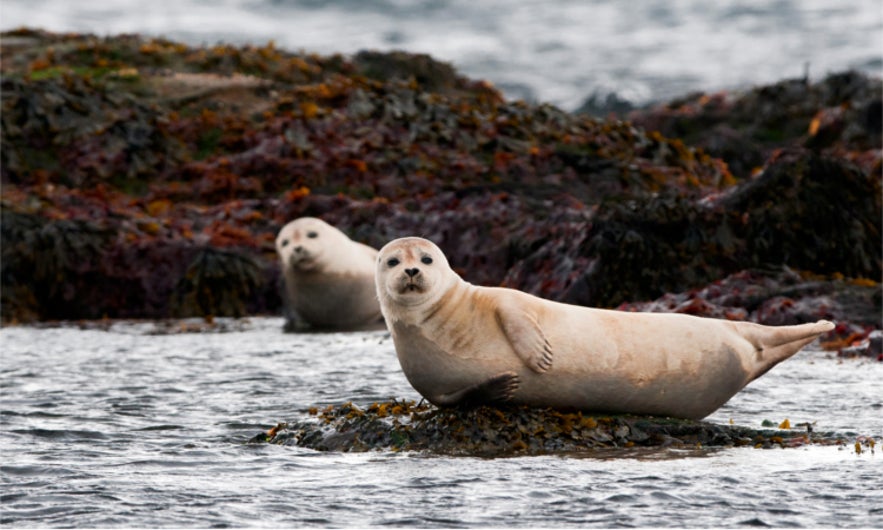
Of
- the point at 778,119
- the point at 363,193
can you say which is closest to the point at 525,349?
the point at 363,193

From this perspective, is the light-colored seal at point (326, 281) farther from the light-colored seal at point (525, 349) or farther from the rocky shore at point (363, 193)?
the light-colored seal at point (525, 349)

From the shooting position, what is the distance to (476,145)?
26.6m

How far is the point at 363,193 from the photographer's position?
82.0 feet

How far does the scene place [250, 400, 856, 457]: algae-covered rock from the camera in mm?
8883

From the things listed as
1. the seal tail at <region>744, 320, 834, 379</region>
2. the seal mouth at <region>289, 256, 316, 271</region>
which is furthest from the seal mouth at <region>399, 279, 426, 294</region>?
the seal mouth at <region>289, 256, 316, 271</region>

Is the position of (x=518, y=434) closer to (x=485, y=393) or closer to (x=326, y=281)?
(x=485, y=393)

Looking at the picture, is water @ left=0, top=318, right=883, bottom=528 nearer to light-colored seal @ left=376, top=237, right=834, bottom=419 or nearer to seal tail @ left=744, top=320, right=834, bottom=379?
seal tail @ left=744, top=320, right=834, bottom=379

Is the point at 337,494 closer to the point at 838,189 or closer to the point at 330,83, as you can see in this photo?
the point at 838,189

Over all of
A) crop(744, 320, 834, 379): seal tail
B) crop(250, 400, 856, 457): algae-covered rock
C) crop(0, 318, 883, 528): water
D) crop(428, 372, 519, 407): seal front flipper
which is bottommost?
crop(0, 318, 883, 528): water

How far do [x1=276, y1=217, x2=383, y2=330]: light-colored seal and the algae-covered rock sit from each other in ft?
29.5

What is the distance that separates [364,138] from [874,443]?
18649mm

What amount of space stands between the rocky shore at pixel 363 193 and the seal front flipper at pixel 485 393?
6.22 metres

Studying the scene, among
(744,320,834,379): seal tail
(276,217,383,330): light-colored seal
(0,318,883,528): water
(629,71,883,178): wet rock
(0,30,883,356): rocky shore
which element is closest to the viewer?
(0,318,883,528): water

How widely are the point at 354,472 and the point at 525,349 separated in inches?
55.1
